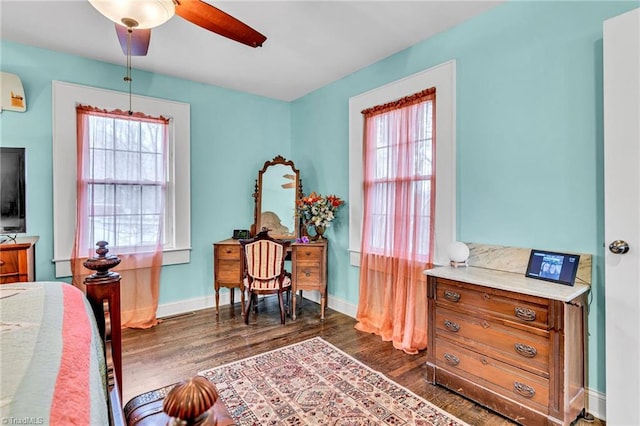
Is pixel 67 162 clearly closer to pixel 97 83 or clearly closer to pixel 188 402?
pixel 97 83

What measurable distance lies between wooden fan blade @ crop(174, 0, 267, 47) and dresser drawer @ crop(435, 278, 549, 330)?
2.05 meters

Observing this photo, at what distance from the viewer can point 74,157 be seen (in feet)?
10.6

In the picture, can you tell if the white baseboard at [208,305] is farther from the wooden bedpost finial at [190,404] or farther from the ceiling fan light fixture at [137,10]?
the wooden bedpost finial at [190,404]

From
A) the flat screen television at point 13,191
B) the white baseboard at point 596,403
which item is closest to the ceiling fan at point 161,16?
the flat screen television at point 13,191

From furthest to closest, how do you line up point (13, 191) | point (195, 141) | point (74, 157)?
point (195, 141) < point (74, 157) < point (13, 191)

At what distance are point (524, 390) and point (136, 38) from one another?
10.7 feet

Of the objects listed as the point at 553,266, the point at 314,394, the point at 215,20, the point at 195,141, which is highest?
the point at 215,20

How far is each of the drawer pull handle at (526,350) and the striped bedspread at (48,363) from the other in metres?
2.05

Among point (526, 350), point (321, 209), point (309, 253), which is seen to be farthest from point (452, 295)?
point (321, 209)

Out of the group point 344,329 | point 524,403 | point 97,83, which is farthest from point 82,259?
point 524,403

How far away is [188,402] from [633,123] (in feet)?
7.74

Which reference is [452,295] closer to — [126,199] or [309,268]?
[309,268]

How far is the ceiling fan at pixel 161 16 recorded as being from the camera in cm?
159

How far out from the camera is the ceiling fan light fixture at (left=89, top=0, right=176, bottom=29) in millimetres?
1572
